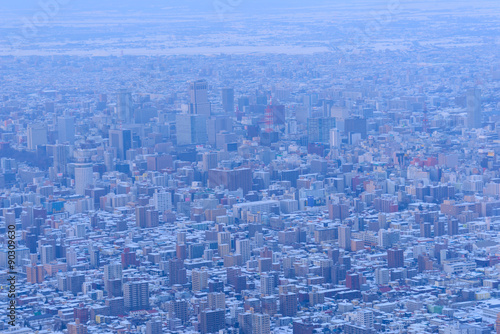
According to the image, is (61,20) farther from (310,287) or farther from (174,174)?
(310,287)

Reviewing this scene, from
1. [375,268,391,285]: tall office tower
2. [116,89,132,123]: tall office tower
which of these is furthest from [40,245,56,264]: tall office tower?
[116,89,132,123]: tall office tower

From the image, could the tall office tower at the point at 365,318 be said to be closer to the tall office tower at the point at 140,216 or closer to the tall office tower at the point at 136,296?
the tall office tower at the point at 136,296

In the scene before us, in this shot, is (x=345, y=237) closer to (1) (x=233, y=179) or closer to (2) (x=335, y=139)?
(1) (x=233, y=179)

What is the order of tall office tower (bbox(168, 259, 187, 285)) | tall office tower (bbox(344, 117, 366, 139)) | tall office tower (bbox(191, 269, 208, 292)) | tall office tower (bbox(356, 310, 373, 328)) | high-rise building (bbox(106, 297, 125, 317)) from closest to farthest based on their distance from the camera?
tall office tower (bbox(356, 310, 373, 328)) < high-rise building (bbox(106, 297, 125, 317)) < tall office tower (bbox(191, 269, 208, 292)) < tall office tower (bbox(168, 259, 187, 285)) < tall office tower (bbox(344, 117, 366, 139))

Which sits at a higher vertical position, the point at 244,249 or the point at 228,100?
the point at 228,100

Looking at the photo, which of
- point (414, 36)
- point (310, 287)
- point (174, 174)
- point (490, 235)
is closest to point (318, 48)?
point (414, 36)

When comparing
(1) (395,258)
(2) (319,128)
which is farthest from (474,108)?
(1) (395,258)

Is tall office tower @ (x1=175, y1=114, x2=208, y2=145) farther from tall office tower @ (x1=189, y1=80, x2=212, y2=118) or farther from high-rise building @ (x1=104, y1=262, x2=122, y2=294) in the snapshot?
high-rise building @ (x1=104, y1=262, x2=122, y2=294)
